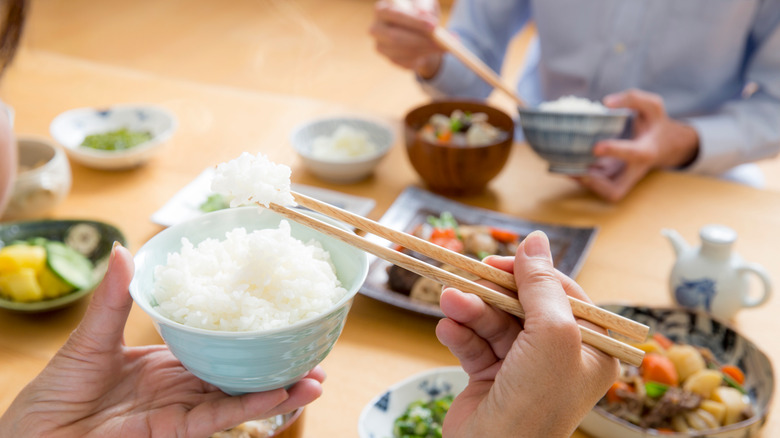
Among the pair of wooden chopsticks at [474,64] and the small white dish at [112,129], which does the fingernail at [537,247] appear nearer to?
the pair of wooden chopsticks at [474,64]

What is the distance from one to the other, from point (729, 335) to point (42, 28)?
255 inches

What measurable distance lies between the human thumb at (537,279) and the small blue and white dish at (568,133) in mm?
1067

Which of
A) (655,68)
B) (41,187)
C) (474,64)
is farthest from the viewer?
(655,68)

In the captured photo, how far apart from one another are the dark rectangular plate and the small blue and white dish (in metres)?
0.26

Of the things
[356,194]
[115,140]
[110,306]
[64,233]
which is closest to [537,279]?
[110,306]

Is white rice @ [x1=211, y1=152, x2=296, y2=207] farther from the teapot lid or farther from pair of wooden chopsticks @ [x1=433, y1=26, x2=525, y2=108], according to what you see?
pair of wooden chopsticks @ [x1=433, y1=26, x2=525, y2=108]

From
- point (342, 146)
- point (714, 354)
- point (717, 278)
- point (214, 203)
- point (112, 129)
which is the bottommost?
point (112, 129)

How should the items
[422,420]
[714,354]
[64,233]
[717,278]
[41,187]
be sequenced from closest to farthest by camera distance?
1. [422,420]
2. [714,354]
3. [717,278]
4. [64,233]
5. [41,187]

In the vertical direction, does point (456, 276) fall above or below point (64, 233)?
above

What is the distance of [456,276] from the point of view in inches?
41.5

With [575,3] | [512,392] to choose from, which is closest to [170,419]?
[512,392]

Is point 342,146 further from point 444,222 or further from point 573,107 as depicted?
point 573,107

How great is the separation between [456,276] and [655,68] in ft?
6.50

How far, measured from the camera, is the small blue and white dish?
2045 mm
